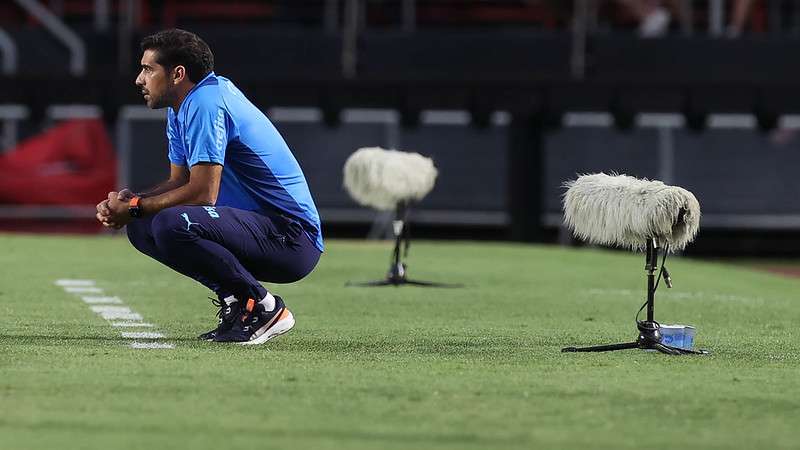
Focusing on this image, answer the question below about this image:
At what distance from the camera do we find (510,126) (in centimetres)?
1812

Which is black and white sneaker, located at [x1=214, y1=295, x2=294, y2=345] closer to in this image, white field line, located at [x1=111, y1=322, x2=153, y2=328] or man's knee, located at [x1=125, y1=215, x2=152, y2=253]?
man's knee, located at [x1=125, y1=215, x2=152, y2=253]

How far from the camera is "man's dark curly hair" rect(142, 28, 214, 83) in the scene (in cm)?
743

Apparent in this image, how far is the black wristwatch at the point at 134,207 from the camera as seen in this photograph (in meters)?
7.30

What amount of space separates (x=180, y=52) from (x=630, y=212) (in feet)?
7.04

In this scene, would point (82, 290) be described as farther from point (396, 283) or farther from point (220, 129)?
point (220, 129)

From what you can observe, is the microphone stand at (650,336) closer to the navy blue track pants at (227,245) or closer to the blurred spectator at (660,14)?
the navy blue track pants at (227,245)

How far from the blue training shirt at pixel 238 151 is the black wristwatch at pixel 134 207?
0.29 meters

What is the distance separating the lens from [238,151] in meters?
7.53

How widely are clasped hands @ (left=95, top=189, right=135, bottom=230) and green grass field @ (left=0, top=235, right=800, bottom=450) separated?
566mm

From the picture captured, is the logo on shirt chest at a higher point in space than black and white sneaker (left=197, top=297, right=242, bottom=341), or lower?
higher

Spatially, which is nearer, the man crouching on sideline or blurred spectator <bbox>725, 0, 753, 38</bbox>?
the man crouching on sideline

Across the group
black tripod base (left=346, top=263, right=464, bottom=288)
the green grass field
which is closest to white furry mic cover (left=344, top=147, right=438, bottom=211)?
black tripod base (left=346, top=263, right=464, bottom=288)

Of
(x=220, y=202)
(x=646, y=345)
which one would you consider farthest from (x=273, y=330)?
(x=646, y=345)

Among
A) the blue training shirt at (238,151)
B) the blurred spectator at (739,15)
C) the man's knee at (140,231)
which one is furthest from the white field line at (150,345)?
the blurred spectator at (739,15)
